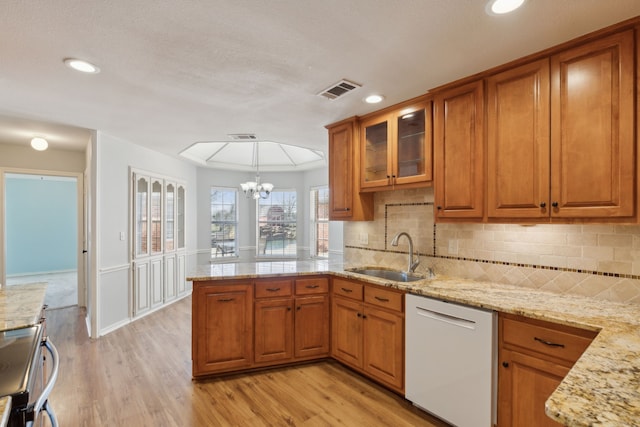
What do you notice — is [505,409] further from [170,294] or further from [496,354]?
[170,294]

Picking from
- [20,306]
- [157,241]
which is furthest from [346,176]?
[157,241]

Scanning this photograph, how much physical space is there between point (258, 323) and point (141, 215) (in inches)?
111

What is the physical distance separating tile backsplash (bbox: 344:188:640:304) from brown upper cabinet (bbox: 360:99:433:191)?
29cm

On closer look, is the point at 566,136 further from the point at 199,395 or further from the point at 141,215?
the point at 141,215

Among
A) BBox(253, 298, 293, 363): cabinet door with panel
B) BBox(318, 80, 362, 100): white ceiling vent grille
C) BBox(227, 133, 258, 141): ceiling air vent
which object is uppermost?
BBox(318, 80, 362, 100): white ceiling vent grille

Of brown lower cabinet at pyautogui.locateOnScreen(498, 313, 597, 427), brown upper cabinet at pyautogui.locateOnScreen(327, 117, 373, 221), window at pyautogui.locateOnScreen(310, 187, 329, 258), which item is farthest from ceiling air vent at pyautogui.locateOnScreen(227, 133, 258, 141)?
brown lower cabinet at pyautogui.locateOnScreen(498, 313, 597, 427)

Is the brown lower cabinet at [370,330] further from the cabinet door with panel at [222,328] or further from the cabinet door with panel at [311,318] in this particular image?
the cabinet door with panel at [222,328]

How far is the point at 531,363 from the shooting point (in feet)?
5.71

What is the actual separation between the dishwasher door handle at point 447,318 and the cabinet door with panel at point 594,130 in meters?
0.84

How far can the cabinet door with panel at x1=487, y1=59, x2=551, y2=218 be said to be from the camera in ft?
6.52

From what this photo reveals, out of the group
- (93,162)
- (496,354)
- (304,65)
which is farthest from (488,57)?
(93,162)

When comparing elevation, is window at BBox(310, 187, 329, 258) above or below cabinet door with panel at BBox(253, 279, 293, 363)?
above

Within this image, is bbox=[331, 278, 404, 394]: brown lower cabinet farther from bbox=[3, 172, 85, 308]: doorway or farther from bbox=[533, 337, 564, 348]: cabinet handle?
bbox=[3, 172, 85, 308]: doorway

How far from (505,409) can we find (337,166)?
2.46 meters
